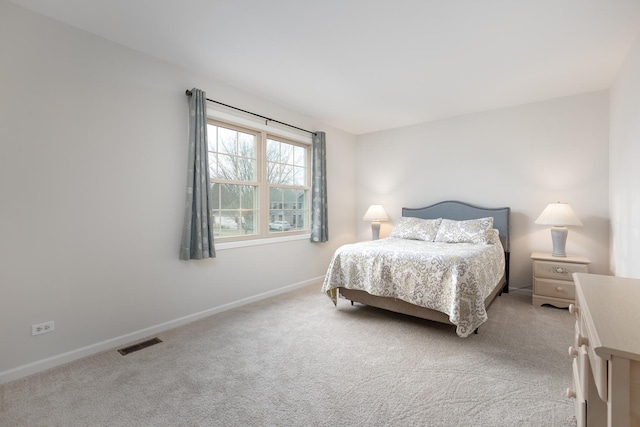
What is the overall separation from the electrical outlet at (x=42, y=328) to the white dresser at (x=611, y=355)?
305cm

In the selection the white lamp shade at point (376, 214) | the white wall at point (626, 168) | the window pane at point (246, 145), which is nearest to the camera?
the white wall at point (626, 168)

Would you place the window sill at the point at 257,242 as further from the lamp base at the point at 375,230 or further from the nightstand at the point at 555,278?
the nightstand at the point at 555,278

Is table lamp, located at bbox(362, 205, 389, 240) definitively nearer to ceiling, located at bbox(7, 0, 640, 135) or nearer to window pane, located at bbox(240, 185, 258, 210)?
ceiling, located at bbox(7, 0, 640, 135)

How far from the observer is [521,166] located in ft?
12.9

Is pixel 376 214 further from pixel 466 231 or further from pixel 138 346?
pixel 138 346

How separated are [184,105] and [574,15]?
328cm

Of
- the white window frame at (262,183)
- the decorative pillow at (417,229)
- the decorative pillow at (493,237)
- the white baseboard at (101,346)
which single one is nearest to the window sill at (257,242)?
the white window frame at (262,183)

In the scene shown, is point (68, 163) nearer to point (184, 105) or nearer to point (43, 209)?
point (43, 209)

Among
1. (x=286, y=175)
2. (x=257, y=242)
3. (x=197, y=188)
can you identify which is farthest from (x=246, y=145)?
(x=257, y=242)

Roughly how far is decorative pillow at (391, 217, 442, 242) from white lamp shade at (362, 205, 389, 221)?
19.5 inches

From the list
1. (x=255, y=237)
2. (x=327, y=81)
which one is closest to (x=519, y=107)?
(x=327, y=81)

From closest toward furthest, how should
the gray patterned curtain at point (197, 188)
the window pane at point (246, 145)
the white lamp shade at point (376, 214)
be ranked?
the gray patterned curtain at point (197, 188), the window pane at point (246, 145), the white lamp shade at point (376, 214)

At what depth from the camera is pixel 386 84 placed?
3.28m

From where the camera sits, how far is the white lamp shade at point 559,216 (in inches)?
129
